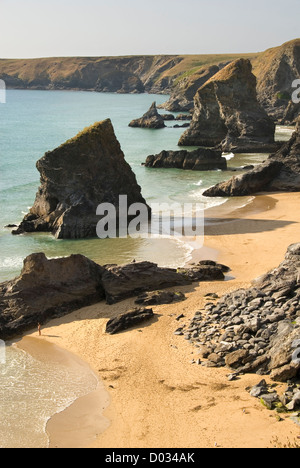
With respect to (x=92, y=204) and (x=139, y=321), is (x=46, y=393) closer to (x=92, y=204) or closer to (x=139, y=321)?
(x=139, y=321)

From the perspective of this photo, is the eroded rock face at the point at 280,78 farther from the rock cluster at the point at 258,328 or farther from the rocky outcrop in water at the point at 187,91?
the rock cluster at the point at 258,328

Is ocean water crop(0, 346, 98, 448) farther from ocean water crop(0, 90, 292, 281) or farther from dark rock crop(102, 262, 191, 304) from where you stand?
ocean water crop(0, 90, 292, 281)

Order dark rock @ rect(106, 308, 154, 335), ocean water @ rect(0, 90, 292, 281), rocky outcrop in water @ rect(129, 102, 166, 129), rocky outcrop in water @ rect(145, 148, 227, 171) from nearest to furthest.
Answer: dark rock @ rect(106, 308, 154, 335) → ocean water @ rect(0, 90, 292, 281) → rocky outcrop in water @ rect(145, 148, 227, 171) → rocky outcrop in water @ rect(129, 102, 166, 129)

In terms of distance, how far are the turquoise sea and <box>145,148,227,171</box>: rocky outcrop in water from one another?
5.28 ft

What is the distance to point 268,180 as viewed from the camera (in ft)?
159

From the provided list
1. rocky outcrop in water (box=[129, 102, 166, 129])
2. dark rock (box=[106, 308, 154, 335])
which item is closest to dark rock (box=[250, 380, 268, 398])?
dark rock (box=[106, 308, 154, 335])

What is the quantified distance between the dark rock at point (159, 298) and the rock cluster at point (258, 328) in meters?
1.85

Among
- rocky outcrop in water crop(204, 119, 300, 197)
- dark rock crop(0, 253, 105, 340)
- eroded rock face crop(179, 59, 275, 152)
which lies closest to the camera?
dark rock crop(0, 253, 105, 340)

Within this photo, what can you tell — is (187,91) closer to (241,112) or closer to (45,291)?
(241,112)

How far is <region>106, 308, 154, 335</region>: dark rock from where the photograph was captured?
68.9 ft

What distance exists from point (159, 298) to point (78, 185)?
1684 cm

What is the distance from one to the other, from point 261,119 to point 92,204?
139ft

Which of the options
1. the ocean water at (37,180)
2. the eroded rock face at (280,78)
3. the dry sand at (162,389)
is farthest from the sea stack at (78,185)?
the eroded rock face at (280,78)

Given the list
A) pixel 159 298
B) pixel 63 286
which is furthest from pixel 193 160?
pixel 63 286
